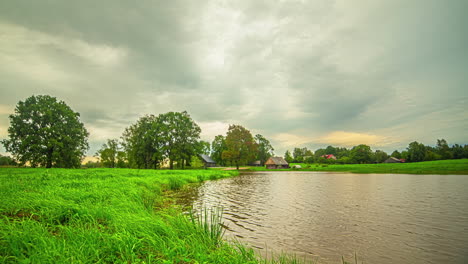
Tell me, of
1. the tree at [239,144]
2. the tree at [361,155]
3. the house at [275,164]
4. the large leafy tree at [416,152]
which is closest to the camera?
the tree at [239,144]

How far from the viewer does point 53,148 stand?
133 feet

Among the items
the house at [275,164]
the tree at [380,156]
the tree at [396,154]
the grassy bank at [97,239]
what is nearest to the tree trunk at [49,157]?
the grassy bank at [97,239]

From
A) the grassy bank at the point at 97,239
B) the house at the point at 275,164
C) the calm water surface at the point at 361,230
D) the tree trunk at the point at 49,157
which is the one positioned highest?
the tree trunk at the point at 49,157

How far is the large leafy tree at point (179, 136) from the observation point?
55.1 metres

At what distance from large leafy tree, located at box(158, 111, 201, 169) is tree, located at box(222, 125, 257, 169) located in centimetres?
1680

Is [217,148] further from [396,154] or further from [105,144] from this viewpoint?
[396,154]

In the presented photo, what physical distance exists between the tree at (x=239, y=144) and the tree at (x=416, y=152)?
69.4m

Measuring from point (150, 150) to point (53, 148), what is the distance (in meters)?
21.1

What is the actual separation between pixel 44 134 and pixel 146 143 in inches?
815

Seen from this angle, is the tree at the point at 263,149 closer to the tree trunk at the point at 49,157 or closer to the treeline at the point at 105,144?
the treeline at the point at 105,144

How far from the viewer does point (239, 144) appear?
2899 inches

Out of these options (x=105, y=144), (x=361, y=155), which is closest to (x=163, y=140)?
(x=105, y=144)

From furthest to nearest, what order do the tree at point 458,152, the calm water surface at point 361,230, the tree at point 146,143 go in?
the tree at point 458,152
the tree at point 146,143
the calm water surface at point 361,230

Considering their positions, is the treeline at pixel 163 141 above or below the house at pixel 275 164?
above
